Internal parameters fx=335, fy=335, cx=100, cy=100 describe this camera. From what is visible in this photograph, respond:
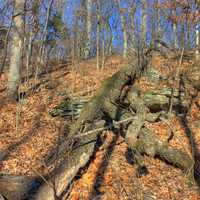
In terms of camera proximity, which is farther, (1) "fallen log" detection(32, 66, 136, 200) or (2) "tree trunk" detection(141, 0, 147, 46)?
(2) "tree trunk" detection(141, 0, 147, 46)

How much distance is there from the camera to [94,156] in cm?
877

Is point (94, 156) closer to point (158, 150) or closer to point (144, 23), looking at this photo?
point (158, 150)

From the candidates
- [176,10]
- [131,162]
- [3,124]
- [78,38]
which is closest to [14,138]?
[3,124]

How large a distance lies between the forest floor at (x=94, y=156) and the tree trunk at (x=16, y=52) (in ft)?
2.07

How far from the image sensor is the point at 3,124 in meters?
11.1

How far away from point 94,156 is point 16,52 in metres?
6.52

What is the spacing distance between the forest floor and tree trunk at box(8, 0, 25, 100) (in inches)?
24.8

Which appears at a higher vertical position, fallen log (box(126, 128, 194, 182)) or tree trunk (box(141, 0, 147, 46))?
tree trunk (box(141, 0, 147, 46))

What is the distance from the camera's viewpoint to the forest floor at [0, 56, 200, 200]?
757cm

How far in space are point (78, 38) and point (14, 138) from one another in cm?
1248

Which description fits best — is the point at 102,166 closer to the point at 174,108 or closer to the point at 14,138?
the point at 14,138

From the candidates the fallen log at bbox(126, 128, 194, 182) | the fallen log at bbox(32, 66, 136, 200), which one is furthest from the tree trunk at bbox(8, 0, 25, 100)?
the fallen log at bbox(126, 128, 194, 182)

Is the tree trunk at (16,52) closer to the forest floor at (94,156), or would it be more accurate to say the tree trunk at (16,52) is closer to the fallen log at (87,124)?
the forest floor at (94,156)

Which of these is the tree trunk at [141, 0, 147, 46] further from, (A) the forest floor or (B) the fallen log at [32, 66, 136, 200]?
(B) the fallen log at [32, 66, 136, 200]
